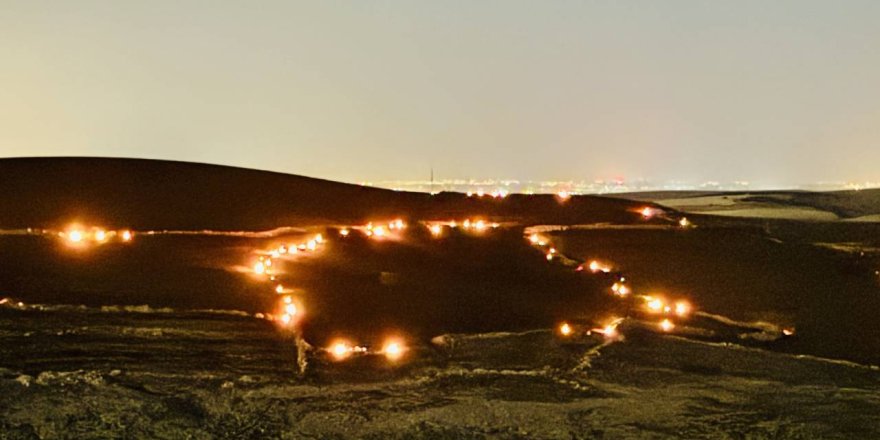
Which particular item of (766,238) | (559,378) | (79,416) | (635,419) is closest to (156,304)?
(79,416)

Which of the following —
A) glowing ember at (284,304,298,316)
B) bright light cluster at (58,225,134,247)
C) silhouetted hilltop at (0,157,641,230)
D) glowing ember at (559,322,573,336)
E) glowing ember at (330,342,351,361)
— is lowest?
glowing ember at (559,322,573,336)

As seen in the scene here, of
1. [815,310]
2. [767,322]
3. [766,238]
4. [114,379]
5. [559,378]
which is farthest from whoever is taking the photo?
[766,238]

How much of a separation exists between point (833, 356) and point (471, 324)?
2.46 meters

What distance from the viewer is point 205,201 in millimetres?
14250

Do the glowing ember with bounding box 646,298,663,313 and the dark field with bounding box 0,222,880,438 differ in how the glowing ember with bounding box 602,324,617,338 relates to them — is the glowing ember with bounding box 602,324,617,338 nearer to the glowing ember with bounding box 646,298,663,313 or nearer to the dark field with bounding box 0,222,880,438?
the dark field with bounding box 0,222,880,438

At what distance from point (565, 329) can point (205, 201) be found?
964 centimetres

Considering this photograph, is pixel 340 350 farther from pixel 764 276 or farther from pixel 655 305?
pixel 764 276

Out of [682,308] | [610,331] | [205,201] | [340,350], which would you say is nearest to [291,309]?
[340,350]

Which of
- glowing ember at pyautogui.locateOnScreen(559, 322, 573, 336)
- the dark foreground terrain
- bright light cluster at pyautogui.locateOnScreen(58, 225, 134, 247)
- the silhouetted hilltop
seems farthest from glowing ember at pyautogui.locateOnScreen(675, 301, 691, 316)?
the silhouetted hilltop

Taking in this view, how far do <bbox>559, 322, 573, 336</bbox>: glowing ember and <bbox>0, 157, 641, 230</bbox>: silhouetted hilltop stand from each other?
23.4ft

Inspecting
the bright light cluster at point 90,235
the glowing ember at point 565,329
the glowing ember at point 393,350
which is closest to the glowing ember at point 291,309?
the glowing ember at point 393,350

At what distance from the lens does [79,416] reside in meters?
Answer: 3.54

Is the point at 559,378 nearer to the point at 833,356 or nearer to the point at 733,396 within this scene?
the point at 733,396

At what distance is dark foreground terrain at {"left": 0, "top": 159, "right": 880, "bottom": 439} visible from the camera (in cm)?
380
